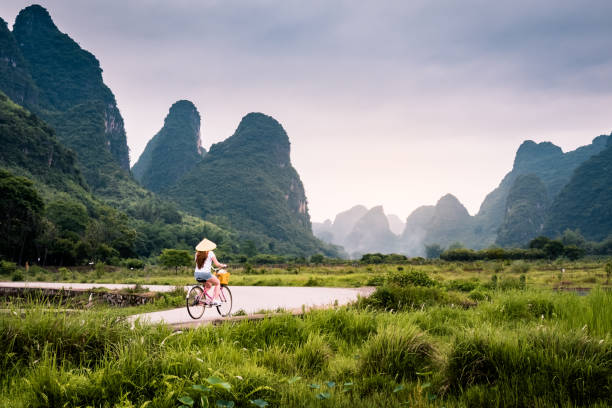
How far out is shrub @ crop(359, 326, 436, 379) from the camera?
3646 millimetres

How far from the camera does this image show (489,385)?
3178 mm


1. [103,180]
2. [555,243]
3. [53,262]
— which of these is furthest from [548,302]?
[103,180]

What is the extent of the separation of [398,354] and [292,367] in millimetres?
1066

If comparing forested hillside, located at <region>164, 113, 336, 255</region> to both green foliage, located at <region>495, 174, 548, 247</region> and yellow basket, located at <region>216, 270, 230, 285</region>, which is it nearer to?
green foliage, located at <region>495, 174, 548, 247</region>

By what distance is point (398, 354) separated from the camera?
12.4ft

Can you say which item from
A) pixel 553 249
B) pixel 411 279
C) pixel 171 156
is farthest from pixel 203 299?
pixel 171 156

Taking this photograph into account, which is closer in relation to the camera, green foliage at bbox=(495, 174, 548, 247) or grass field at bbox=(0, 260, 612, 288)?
grass field at bbox=(0, 260, 612, 288)

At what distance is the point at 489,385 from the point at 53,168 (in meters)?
99.9

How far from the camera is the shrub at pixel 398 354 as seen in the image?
3.65m

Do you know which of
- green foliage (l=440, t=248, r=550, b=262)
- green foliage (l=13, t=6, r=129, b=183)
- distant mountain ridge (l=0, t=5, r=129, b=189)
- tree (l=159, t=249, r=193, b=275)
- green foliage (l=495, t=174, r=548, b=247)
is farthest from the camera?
green foliage (l=495, t=174, r=548, b=247)

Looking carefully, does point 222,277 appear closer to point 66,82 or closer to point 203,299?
point 203,299

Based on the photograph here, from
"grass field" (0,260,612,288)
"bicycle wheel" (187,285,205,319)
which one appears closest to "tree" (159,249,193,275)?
"grass field" (0,260,612,288)

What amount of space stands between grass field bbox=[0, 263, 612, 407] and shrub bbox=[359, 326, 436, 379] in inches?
0.4

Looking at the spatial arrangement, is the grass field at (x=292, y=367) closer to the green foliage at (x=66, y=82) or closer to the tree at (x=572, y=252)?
the tree at (x=572, y=252)
